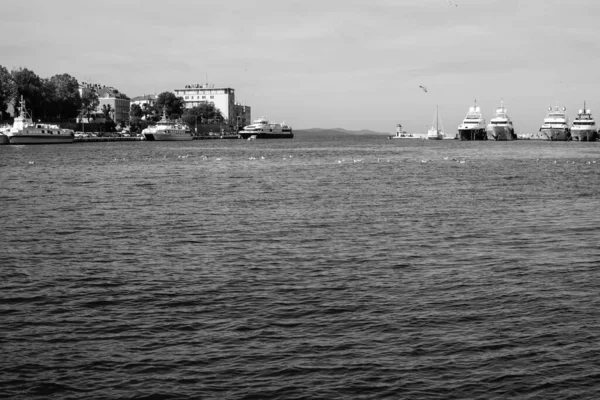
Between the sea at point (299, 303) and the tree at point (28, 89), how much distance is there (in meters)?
124

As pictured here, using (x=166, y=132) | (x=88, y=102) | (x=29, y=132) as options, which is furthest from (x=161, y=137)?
(x=29, y=132)

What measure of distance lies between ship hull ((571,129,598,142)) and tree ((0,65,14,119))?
131657mm

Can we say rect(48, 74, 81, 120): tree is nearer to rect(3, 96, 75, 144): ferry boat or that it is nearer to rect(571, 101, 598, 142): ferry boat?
rect(3, 96, 75, 144): ferry boat

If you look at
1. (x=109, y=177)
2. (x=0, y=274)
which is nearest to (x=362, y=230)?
(x=0, y=274)

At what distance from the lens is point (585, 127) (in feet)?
627

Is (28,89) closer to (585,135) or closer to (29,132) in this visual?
(29,132)

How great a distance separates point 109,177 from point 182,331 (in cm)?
4425

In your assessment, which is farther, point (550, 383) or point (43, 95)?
point (43, 95)

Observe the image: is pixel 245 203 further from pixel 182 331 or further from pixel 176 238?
pixel 182 331

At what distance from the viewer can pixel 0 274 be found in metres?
20.0

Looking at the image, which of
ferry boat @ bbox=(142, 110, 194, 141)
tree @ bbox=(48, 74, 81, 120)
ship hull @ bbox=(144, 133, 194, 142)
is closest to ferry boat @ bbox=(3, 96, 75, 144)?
tree @ bbox=(48, 74, 81, 120)

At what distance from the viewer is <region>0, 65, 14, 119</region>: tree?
488ft

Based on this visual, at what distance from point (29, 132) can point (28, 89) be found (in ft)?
67.2

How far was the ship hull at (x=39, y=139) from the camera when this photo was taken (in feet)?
436
